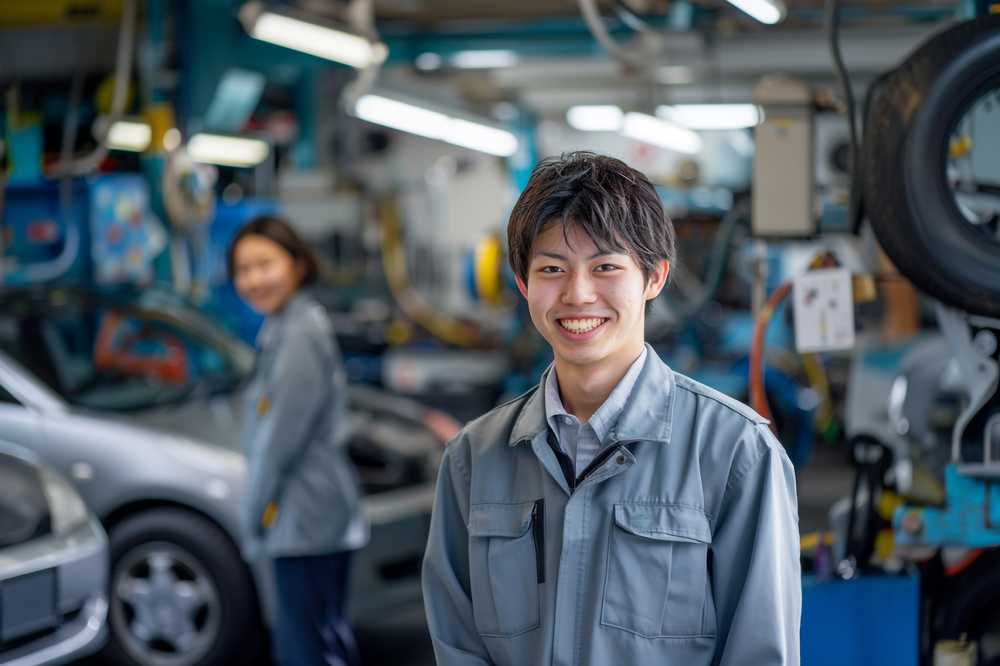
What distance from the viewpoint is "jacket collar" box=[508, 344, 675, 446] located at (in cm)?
195

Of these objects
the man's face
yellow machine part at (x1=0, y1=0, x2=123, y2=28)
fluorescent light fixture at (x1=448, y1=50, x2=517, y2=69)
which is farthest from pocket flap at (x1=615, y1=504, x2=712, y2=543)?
fluorescent light fixture at (x1=448, y1=50, x2=517, y2=69)

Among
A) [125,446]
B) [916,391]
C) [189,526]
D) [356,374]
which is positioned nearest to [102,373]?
[125,446]

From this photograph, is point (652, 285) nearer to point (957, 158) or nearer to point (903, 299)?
point (957, 158)

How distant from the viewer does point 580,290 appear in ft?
6.29

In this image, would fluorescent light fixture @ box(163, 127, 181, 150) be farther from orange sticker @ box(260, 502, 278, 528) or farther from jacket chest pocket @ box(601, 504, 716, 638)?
jacket chest pocket @ box(601, 504, 716, 638)

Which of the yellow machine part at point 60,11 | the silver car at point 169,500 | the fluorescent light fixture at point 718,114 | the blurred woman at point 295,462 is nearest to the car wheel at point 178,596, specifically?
the silver car at point 169,500

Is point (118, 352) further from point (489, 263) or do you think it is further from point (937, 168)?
point (489, 263)

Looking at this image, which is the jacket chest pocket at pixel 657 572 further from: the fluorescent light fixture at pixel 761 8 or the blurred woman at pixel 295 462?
the fluorescent light fixture at pixel 761 8

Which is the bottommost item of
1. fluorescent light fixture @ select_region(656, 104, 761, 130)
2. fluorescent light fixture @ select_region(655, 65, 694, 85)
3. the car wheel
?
the car wheel

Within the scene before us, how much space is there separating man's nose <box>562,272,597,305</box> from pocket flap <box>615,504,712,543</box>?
326mm

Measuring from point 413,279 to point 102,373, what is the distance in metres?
9.21

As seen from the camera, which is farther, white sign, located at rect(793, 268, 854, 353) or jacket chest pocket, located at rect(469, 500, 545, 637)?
white sign, located at rect(793, 268, 854, 353)

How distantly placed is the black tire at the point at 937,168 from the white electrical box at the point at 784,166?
63 centimetres

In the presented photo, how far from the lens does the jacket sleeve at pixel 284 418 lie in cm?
396
